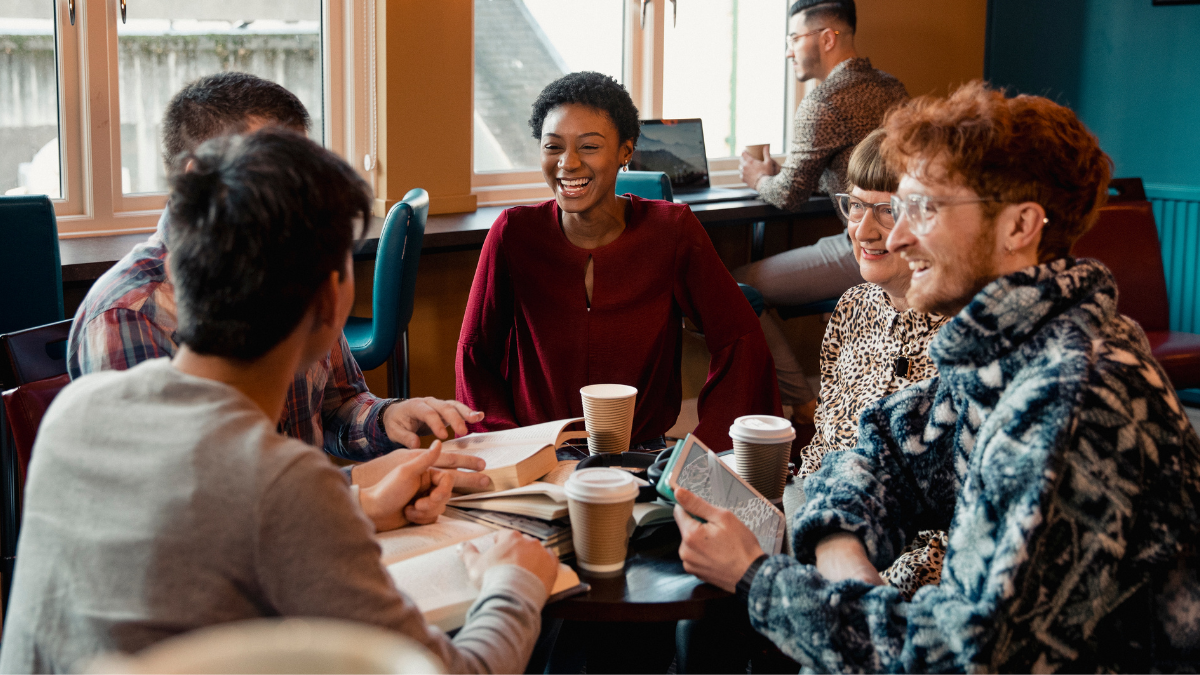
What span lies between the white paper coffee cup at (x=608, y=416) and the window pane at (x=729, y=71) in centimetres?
283

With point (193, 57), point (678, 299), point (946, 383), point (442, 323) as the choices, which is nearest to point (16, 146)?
point (193, 57)

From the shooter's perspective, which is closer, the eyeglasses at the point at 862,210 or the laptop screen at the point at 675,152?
the eyeglasses at the point at 862,210

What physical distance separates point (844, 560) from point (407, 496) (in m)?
0.55

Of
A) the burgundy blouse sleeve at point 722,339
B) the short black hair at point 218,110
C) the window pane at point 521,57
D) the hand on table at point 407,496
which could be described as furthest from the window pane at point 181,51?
the hand on table at point 407,496

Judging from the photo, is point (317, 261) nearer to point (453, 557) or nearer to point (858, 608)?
point (453, 557)

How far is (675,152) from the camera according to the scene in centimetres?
400

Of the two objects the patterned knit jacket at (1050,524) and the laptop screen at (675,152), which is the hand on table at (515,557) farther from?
the laptop screen at (675,152)

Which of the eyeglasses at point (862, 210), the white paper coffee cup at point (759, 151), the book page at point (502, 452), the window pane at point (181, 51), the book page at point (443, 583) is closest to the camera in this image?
the book page at point (443, 583)

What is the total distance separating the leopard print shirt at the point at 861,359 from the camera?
1.83 m

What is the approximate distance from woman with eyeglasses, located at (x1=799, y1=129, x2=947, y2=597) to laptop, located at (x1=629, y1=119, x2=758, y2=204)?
6.13 ft

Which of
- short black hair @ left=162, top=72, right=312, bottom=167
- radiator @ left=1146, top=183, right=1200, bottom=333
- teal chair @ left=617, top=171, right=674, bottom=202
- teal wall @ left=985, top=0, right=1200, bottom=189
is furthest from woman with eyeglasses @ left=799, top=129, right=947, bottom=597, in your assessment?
radiator @ left=1146, top=183, right=1200, bottom=333

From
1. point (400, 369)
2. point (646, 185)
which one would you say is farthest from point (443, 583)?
point (646, 185)

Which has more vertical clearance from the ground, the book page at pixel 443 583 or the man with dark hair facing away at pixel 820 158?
the man with dark hair facing away at pixel 820 158

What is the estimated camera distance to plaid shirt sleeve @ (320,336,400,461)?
1.77 m
